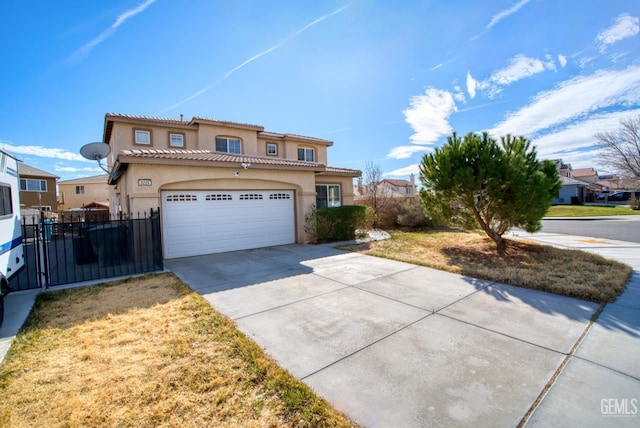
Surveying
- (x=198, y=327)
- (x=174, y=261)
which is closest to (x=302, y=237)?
(x=174, y=261)

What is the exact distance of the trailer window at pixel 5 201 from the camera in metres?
5.55

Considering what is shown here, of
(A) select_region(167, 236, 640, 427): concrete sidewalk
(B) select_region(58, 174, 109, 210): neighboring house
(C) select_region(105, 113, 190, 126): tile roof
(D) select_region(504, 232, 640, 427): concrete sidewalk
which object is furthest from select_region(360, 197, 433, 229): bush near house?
(B) select_region(58, 174, 109, 210): neighboring house

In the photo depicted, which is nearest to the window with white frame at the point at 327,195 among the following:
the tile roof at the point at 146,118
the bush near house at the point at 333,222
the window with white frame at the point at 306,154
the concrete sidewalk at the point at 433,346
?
the bush near house at the point at 333,222

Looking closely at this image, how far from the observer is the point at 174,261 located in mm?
9195

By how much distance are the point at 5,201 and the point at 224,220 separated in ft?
18.4

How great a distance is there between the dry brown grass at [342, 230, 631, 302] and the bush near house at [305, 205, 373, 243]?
5.94 feet

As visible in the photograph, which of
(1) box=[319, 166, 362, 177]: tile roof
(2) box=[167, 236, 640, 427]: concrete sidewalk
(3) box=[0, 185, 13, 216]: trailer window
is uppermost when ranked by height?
(1) box=[319, 166, 362, 177]: tile roof

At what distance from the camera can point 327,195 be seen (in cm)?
1725

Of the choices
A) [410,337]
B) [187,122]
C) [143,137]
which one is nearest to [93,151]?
[143,137]

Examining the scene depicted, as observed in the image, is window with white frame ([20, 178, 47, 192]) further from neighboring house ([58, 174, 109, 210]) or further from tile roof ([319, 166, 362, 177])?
tile roof ([319, 166, 362, 177])

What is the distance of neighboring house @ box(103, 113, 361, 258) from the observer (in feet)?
29.8

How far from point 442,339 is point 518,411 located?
1317 mm

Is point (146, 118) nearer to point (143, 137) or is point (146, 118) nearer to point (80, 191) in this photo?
point (143, 137)

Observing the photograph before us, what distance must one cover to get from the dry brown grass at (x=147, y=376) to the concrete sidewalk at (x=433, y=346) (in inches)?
13.9
